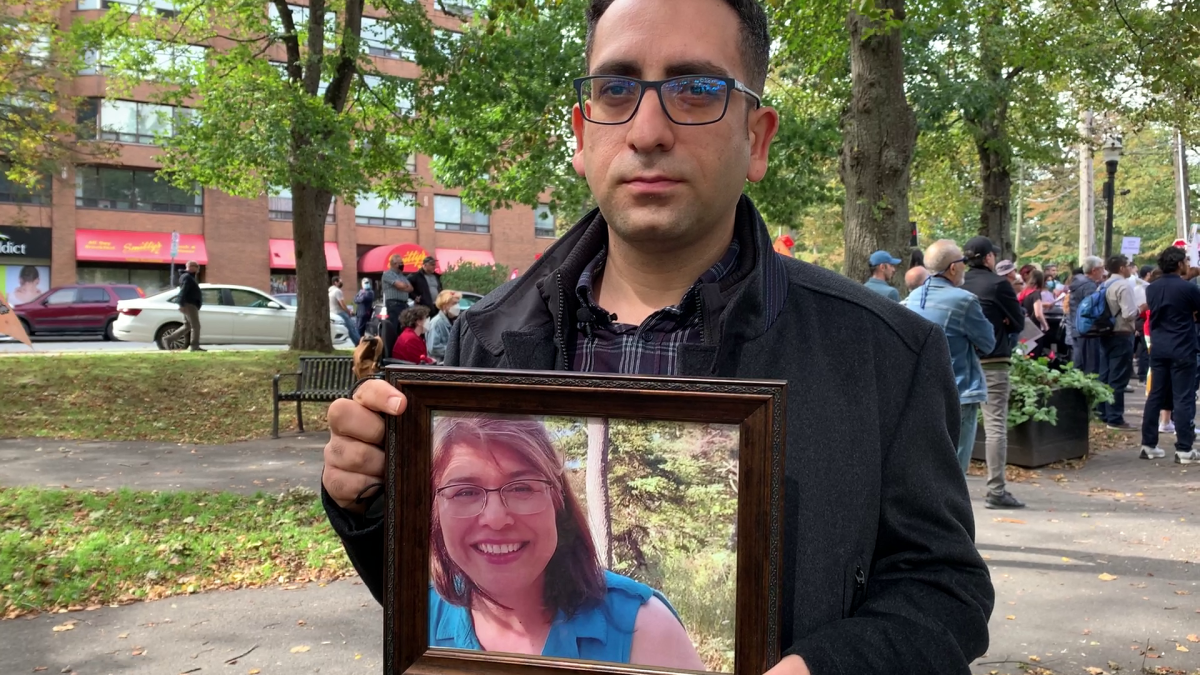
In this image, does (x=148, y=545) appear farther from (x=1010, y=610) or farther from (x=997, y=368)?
(x=997, y=368)

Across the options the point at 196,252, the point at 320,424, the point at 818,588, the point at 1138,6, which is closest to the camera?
the point at 818,588

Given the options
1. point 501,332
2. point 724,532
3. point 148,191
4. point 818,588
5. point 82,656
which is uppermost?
point 148,191

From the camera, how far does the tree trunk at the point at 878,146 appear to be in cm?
1072

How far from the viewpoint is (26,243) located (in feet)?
126

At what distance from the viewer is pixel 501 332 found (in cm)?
182

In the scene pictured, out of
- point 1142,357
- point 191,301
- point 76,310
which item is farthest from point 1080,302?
point 76,310

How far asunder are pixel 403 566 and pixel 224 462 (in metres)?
10.0

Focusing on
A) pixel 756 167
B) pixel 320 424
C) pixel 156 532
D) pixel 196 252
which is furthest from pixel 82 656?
pixel 196 252

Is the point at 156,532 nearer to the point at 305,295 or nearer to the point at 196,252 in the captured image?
the point at 305,295

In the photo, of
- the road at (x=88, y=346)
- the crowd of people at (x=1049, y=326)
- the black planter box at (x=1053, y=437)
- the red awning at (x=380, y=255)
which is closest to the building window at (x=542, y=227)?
the red awning at (x=380, y=255)

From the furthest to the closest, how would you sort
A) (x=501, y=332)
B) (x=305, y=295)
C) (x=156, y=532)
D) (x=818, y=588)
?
(x=305, y=295)
(x=156, y=532)
(x=501, y=332)
(x=818, y=588)

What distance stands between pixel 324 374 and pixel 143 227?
33197 millimetres

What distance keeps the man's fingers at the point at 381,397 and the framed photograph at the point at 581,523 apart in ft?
0.07

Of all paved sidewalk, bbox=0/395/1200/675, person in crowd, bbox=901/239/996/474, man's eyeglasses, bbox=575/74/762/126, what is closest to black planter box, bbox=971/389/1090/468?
paved sidewalk, bbox=0/395/1200/675
